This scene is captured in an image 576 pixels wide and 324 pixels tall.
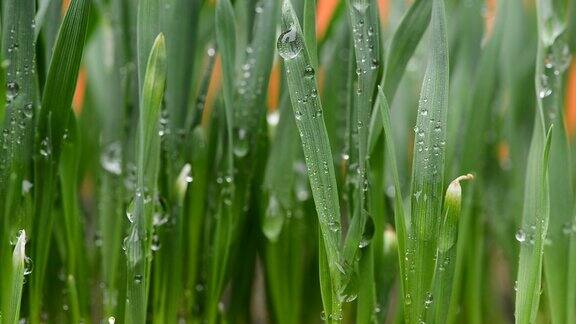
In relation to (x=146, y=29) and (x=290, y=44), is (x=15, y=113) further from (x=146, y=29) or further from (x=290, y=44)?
(x=290, y=44)

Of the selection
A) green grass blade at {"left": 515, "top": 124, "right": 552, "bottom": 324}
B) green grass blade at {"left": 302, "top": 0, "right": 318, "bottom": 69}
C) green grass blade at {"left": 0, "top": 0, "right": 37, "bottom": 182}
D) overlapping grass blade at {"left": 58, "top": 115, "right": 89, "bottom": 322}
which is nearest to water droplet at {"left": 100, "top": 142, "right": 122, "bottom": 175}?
overlapping grass blade at {"left": 58, "top": 115, "right": 89, "bottom": 322}

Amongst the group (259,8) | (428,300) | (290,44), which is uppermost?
(259,8)

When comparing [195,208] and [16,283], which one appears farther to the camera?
[195,208]

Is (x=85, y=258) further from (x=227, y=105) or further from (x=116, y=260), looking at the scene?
(x=227, y=105)

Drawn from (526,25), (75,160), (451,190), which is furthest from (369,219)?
(526,25)

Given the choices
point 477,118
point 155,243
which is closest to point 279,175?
point 155,243

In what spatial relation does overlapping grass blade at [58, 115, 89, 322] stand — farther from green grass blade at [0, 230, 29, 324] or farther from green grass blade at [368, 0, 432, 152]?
green grass blade at [368, 0, 432, 152]
